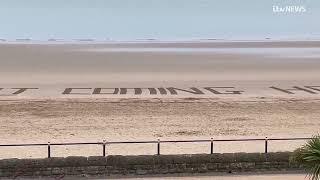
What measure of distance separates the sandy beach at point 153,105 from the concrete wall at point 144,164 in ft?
7.75

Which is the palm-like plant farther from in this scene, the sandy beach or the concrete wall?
the sandy beach

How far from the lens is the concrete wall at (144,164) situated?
37.8 ft

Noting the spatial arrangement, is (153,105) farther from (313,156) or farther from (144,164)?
(313,156)

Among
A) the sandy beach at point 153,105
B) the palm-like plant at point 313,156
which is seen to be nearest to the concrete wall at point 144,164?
the sandy beach at point 153,105

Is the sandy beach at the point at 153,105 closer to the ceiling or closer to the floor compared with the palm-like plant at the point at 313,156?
closer to the ceiling

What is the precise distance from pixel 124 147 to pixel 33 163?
4.11 metres

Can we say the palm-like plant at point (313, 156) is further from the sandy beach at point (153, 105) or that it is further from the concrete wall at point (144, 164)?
the sandy beach at point (153, 105)

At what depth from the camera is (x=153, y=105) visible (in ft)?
84.0

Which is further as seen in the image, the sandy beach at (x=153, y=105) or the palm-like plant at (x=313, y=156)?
the sandy beach at (x=153, y=105)

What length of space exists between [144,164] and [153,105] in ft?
45.0

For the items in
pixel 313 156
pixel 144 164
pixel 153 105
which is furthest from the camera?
pixel 153 105

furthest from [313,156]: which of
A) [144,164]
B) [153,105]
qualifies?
[153,105]

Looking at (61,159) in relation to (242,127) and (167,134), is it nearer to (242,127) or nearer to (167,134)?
(167,134)

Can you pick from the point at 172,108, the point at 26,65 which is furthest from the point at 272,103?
the point at 26,65
